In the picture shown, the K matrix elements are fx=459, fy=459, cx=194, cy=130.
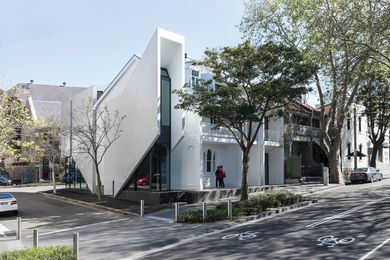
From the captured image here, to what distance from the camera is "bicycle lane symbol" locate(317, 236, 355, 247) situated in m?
12.7

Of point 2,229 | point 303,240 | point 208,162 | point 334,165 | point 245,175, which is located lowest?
point 2,229

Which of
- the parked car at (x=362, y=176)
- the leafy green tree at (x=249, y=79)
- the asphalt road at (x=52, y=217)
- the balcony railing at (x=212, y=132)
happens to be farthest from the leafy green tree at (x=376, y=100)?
the asphalt road at (x=52, y=217)

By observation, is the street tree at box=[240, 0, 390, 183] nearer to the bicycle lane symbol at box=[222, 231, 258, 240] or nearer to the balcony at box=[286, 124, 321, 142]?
the balcony at box=[286, 124, 321, 142]

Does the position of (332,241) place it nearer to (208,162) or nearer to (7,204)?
(7,204)

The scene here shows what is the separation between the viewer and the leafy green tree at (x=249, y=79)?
21.5 m

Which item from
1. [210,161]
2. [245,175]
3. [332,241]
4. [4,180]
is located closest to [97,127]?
[210,161]

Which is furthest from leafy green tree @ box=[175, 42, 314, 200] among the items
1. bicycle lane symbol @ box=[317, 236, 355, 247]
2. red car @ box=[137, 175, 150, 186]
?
bicycle lane symbol @ box=[317, 236, 355, 247]

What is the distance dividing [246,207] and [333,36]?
33.1 feet

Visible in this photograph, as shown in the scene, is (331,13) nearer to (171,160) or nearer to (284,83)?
(284,83)

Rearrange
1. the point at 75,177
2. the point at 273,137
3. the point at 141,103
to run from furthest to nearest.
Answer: the point at 75,177 → the point at 273,137 → the point at 141,103

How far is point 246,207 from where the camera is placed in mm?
20234

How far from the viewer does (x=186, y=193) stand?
87.4 feet

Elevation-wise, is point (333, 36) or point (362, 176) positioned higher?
point (333, 36)

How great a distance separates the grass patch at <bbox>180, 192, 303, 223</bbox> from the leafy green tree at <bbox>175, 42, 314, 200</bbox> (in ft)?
12.6
